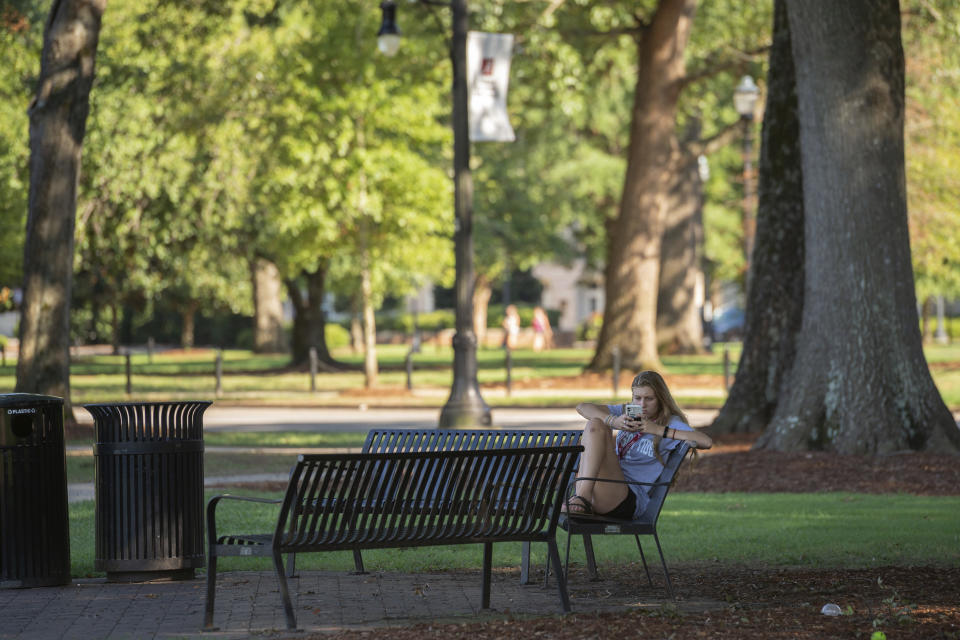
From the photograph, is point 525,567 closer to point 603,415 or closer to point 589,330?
point 603,415

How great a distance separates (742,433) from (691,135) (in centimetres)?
3074

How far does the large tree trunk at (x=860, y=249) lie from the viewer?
15.3m

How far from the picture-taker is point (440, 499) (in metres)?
7.77

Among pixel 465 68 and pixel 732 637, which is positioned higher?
pixel 465 68

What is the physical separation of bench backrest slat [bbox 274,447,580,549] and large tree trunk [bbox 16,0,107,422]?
1279 centimetres

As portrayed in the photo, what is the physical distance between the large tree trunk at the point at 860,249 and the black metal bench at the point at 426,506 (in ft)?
26.1

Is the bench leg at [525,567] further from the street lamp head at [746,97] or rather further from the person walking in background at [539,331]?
the person walking in background at [539,331]

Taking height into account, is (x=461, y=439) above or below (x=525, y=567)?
above

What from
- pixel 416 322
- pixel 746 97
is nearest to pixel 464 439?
pixel 746 97

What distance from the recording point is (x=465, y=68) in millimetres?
20438

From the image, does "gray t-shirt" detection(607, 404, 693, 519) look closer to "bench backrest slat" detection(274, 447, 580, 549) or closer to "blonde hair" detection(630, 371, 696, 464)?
"blonde hair" detection(630, 371, 696, 464)

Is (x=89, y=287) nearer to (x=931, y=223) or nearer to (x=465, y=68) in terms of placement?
(x=931, y=223)

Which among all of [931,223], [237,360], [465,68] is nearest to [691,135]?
[931,223]

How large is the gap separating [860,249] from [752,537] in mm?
5399
